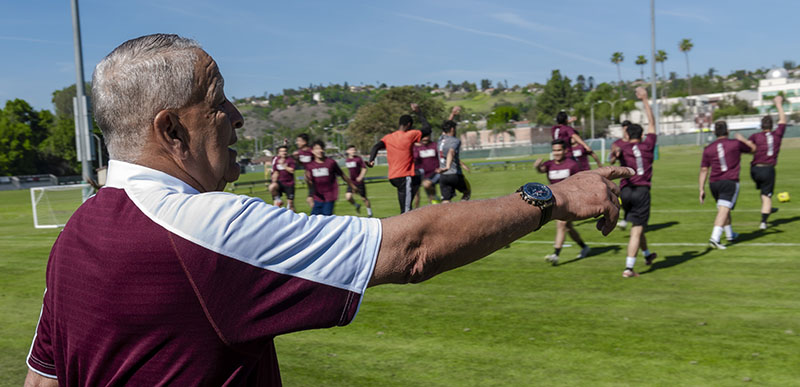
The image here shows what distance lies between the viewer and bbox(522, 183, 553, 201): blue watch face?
1.69m

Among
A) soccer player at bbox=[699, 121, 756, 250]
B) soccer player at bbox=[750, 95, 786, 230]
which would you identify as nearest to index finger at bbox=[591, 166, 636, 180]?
soccer player at bbox=[699, 121, 756, 250]

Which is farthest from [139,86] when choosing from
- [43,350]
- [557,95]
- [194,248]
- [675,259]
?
[557,95]

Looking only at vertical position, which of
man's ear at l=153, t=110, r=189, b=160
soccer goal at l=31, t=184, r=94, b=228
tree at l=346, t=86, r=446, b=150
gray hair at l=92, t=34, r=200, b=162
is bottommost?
soccer goal at l=31, t=184, r=94, b=228

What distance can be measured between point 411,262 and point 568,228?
31.4ft

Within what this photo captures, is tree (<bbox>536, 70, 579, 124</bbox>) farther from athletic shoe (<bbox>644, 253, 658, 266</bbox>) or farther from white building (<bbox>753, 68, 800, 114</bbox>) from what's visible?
athletic shoe (<bbox>644, 253, 658, 266</bbox>)

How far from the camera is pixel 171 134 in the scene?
1.65 metres

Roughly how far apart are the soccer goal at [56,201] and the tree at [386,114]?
9050 cm

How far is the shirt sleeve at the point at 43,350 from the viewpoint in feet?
5.97

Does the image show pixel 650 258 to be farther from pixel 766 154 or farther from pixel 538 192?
pixel 538 192

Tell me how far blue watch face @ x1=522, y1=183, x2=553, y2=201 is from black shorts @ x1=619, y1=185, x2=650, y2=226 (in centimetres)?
857

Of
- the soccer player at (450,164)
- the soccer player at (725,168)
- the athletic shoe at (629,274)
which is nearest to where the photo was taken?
the athletic shoe at (629,274)

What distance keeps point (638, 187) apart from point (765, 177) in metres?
5.34

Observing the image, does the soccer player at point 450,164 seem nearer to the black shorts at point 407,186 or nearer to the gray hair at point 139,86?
the black shorts at point 407,186

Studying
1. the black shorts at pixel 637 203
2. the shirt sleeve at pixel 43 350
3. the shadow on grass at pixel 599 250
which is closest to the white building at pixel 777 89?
the shadow on grass at pixel 599 250
